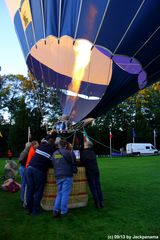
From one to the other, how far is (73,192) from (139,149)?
30.9 meters

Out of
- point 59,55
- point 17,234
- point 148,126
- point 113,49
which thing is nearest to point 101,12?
point 113,49

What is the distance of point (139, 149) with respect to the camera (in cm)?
3669

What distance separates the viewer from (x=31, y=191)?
6.11 metres

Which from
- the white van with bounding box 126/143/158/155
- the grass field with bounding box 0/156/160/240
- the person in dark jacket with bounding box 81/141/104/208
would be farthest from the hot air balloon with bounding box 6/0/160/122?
the white van with bounding box 126/143/158/155

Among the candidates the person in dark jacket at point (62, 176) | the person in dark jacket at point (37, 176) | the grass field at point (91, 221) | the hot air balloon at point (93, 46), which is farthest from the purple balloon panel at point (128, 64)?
the grass field at point (91, 221)

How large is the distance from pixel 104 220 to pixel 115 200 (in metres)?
1.69

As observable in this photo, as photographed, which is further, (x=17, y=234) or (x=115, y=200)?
(x=115, y=200)

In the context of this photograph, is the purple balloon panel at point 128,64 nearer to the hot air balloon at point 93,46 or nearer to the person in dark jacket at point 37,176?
the hot air balloon at point 93,46

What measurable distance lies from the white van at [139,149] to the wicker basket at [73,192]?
29.8 meters

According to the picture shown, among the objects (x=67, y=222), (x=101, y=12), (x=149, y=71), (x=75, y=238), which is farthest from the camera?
(x=149, y=71)

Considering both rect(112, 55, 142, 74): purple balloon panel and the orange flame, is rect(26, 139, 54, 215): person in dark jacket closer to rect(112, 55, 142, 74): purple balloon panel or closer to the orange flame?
the orange flame

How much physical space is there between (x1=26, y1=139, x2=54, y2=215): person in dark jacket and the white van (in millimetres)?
30487

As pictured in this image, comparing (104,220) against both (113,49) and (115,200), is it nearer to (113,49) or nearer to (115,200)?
(115,200)

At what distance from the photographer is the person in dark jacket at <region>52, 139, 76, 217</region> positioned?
5.94 meters
